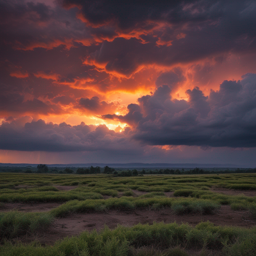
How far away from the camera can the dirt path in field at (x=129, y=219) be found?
750 centimetres

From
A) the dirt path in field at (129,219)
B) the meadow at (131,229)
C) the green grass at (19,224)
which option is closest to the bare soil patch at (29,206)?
the meadow at (131,229)

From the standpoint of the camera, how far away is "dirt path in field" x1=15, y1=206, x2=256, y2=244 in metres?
7.50

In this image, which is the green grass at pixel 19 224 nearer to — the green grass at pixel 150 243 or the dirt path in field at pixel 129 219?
the dirt path in field at pixel 129 219

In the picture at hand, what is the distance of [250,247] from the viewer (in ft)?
15.0

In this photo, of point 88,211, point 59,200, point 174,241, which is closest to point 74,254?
point 174,241

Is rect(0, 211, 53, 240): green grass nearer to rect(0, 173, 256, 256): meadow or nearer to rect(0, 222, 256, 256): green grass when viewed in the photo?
rect(0, 173, 256, 256): meadow

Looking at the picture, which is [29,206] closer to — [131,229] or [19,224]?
[19,224]

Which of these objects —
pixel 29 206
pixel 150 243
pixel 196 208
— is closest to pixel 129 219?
pixel 150 243

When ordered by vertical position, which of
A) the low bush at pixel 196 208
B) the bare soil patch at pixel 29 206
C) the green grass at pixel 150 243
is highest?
the green grass at pixel 150 243

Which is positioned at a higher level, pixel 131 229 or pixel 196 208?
pixel 131 229

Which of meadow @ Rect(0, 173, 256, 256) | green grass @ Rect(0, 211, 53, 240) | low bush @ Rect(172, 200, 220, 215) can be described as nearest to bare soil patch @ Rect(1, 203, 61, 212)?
meadow @ Rect(0, 173, 256, 256)

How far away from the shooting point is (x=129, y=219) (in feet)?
30.0

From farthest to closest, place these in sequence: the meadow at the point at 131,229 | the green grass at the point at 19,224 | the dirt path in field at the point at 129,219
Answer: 1. the dirt path in field at the point at 129,219
2. the green grass at the point at 19,224
3. the meadow at the point at 131,229

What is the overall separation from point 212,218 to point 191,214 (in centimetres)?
113
